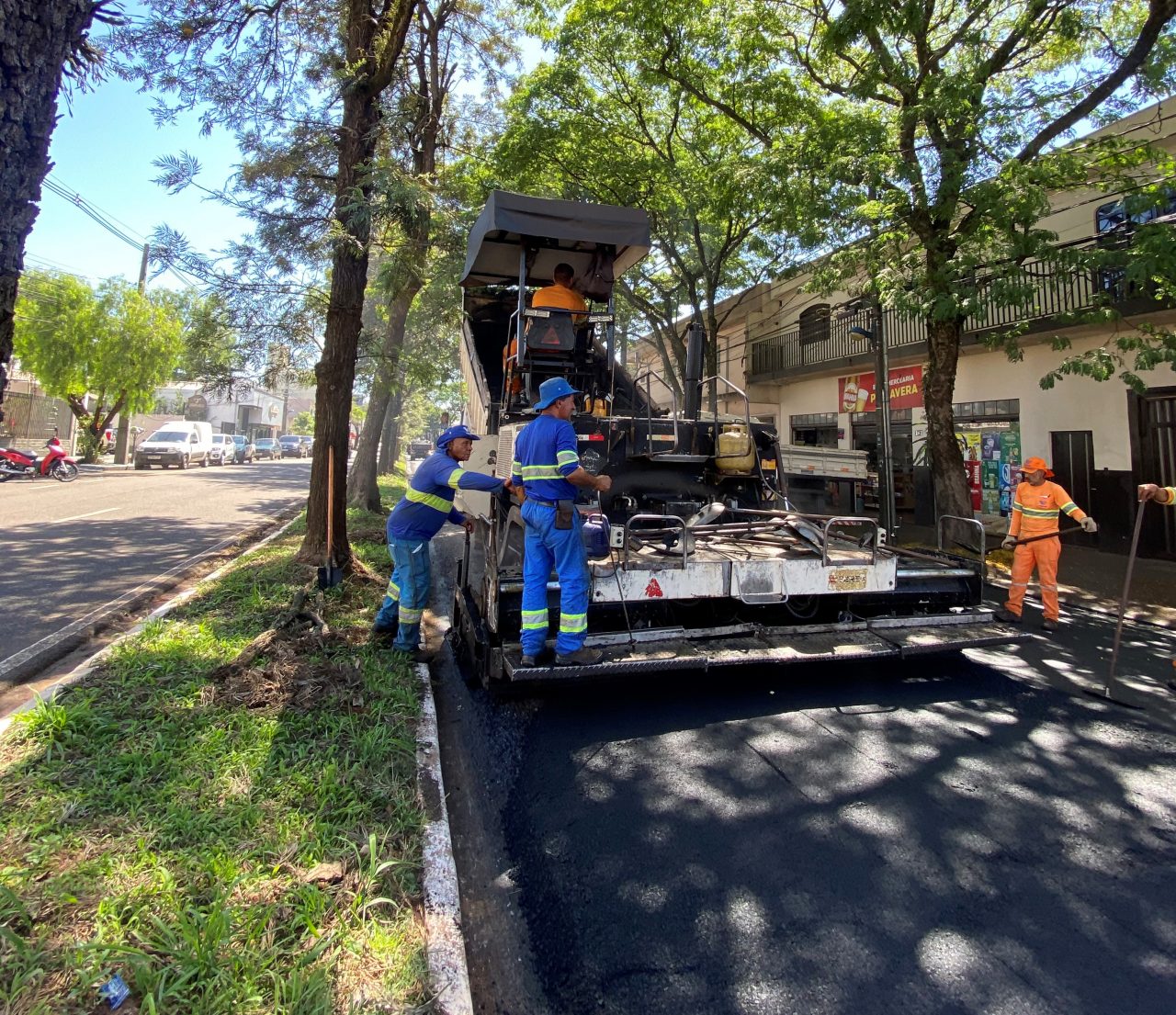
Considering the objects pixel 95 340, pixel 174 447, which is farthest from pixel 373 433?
pixel 174 447

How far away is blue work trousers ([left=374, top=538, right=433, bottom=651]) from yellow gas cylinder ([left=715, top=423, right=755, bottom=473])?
256 centimetres

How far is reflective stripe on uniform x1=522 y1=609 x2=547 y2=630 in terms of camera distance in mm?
3850

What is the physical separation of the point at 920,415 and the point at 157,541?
50.5ft

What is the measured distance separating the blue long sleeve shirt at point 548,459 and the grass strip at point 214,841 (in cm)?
159

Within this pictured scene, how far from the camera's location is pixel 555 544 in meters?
3.89

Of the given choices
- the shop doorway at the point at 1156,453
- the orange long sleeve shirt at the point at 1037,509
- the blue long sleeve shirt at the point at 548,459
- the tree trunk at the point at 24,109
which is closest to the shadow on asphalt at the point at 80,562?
the tree trunk at the point at 24,109

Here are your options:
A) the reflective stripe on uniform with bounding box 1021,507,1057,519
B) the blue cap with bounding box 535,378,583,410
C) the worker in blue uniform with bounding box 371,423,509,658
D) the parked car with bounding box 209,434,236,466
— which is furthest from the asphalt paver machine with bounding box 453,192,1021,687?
the parked car with bounding box 209,434,236,466

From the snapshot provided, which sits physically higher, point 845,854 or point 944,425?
point 944,425

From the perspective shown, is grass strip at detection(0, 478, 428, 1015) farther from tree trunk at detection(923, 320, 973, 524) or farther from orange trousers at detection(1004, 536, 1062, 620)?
tree trunk at detection(923, 320, 973, 524)

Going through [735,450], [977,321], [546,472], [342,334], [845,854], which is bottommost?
[845,854]

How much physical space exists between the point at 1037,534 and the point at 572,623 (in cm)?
570

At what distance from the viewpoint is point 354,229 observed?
675 cm

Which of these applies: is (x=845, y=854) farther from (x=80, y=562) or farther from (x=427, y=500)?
(x=80, y=562)

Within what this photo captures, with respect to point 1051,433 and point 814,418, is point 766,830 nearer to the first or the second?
point 1051,433
